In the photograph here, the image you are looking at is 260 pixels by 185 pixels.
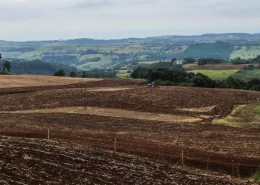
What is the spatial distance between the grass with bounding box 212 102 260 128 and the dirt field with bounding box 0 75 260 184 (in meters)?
1.64

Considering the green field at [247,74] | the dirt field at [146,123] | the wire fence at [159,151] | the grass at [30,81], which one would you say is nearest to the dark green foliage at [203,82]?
the dirt field at [146,123]

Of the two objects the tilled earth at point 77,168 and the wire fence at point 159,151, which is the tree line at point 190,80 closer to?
the wire fence at point 159,151

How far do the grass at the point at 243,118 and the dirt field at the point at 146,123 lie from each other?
5.38 ft

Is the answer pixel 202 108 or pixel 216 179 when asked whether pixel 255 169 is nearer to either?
pixel 216 179

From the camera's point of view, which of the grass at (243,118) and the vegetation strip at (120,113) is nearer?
the grass at (243,118)

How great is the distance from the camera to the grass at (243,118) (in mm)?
50013

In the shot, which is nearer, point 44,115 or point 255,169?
point 255,169

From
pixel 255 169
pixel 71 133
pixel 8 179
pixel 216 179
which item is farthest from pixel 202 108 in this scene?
pixel 8 179

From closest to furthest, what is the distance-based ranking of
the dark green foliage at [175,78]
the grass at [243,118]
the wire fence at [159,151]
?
the wire fence at [159,151] < the grass at [243,118] < the dark green foliage at [175,78]

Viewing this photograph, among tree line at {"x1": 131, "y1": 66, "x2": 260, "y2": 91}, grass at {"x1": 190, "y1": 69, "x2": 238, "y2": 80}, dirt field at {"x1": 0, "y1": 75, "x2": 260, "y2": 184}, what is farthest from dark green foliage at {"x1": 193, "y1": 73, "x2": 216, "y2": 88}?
grass at {"x1": 190, "y1": 69, "x2": 238, "y2": 80}

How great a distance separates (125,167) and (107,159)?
2.13m

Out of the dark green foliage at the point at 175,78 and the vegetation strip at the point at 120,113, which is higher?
the dark green foliage at the point at 175,78

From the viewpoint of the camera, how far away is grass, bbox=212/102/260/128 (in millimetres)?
50013

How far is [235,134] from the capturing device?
42.8 meters
